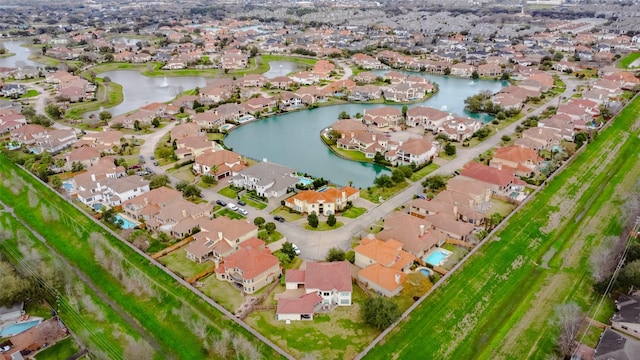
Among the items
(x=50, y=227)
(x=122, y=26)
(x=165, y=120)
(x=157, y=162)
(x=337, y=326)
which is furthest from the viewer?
(x=122, y=26)

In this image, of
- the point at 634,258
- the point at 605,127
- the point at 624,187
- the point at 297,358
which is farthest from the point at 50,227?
the point at 605,127

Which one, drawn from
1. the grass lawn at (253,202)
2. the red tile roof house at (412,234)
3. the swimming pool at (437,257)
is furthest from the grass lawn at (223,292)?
the swimming pool at (437,257)

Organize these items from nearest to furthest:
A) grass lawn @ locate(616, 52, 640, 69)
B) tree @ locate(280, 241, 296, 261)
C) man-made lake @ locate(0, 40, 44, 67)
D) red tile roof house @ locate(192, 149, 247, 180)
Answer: tree @ locate(280, 241, 296, 261) → red tile roof house @ locate(192, 149, 247, 180) → grass lawn @ locate(616, 52, 640, 69) → man-made lake @ locate(0, 40, 44, 67)

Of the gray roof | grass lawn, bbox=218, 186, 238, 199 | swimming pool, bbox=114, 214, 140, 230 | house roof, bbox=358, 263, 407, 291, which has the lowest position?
swimming pool, bbox=114, 214, 140, 230

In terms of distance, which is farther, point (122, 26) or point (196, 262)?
point (122, 26)

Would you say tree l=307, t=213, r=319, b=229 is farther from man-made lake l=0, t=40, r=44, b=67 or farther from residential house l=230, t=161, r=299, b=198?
man-made lake l=0, t=40, r=44, b=67

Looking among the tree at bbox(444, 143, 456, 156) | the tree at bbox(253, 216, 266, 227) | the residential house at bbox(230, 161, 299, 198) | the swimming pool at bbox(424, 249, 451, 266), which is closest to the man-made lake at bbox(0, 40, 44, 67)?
the residential house at bbox(230, 161, 299, 198)

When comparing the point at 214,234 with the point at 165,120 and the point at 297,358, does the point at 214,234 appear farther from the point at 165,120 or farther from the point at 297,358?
the point at 165,120
